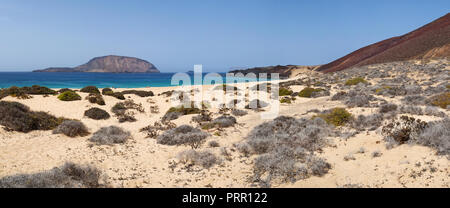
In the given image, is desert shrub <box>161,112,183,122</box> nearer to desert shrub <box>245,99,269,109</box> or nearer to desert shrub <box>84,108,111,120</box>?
desert shrub <box>84,108,111,120</box>

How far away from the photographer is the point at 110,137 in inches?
403

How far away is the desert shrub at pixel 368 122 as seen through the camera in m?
9.62

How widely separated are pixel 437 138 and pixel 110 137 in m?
11.2

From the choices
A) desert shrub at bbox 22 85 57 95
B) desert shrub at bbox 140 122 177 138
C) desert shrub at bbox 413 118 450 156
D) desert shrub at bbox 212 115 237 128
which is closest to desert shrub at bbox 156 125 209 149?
desert shrub at bbox 140 122 177 138

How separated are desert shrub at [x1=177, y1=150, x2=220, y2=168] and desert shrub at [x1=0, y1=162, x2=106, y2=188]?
2601mm

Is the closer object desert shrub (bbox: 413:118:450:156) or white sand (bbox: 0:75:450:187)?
white sand (bbox: 0:75:450:187)

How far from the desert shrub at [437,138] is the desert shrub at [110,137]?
34.4 ft

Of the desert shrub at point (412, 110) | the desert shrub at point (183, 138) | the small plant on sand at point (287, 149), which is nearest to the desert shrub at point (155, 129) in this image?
the desert shrub at point (183, 138)

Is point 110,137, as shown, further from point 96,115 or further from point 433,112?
point 433,112

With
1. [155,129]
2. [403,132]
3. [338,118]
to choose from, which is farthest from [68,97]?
[403,132]

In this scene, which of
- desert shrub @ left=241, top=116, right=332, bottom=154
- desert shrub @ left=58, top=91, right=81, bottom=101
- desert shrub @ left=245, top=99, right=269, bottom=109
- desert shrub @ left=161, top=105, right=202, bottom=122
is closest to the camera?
desert shrub @ left=241, top=116, right=332, bottom=154

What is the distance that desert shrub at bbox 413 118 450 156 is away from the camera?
622 cm
